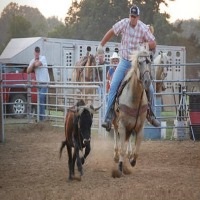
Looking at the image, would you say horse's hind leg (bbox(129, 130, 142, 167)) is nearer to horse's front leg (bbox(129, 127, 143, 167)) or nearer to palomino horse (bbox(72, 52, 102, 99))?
horse's front leg (bbox(129, 127, 143, 167))

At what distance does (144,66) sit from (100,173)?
5.56 ft

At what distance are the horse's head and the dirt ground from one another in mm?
1324

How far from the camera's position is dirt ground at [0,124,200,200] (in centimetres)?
650

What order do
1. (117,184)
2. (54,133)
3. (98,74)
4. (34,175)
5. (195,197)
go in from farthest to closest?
1. (98,74)
2. (54,133)
3. (34,175)
4. (117,184)
5. (195,197)

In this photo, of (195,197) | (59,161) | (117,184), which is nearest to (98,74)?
(59,161)

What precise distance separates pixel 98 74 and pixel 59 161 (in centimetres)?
588

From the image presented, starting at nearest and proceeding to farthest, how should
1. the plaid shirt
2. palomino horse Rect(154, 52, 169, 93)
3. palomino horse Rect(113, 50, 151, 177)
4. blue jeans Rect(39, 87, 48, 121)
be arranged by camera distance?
palomino horse Rect(113, 50, 151, 177)
the plaid shirt
palomino horse Rect(154, 52, 169, 93)
blue jeans Rect(39, 87, 48, 121)

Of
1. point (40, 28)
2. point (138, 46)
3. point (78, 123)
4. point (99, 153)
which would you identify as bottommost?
point (99, 153)

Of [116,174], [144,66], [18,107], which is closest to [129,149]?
[116,174]

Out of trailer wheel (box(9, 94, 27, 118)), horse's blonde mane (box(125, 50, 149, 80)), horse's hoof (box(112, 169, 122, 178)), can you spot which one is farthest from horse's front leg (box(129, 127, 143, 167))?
trailer wheel (box(9, 94, 27, 118))

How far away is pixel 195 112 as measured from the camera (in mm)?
12750

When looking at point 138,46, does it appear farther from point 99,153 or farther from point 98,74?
point 98,74

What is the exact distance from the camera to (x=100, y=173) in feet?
26.7

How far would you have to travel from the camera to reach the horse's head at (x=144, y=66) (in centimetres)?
773
